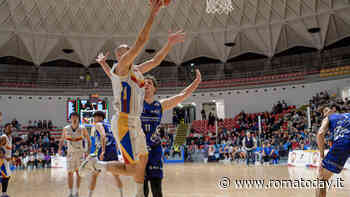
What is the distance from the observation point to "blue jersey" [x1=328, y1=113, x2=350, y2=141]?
424cm

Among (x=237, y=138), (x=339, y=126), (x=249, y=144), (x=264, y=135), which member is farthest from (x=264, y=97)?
(x=339, y=126)

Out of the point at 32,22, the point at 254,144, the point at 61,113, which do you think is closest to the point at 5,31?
the point at 32,22

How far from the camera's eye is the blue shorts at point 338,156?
4.14m

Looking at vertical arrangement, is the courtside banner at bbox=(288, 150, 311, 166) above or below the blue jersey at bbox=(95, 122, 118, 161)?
below

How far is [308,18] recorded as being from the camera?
31.1 meters

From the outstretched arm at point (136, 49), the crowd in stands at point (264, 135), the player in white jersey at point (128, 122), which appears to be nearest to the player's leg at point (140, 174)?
the player in white jersey at point (128, 122)

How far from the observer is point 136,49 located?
10.9 feet

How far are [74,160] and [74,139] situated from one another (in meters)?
0.53

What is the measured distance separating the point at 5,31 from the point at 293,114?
2950 centimetres

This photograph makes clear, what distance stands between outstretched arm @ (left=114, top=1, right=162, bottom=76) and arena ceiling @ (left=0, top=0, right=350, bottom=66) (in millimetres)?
29549

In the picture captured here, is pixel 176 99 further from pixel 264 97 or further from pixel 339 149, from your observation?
pixel 264 97

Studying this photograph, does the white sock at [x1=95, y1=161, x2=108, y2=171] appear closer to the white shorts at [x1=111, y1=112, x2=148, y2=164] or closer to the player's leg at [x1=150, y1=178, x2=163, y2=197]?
the white shorts at [x1=111, y1=112, x2=148, y2=164]

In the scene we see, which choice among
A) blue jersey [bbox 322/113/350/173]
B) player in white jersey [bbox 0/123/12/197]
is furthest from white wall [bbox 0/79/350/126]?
blue jersey [bbox 322/113/350/173]

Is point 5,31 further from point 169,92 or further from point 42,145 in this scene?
point 169,92
